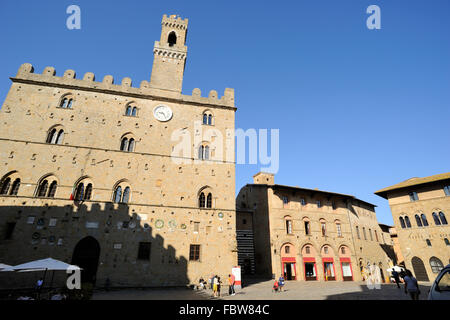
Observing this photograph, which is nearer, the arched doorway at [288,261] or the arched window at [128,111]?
the arched window at [128,111]

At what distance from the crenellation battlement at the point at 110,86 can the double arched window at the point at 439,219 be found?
81.7ft

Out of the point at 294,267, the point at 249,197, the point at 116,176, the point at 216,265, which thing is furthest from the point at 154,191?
the point at 294,267

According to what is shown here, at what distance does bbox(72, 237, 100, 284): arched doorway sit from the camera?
16922 mm

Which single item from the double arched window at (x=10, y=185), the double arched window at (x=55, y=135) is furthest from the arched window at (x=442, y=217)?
the double arched window at (x=10, y=185)

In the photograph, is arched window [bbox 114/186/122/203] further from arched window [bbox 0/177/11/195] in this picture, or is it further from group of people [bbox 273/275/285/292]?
group of people [bbox 273/275/285/292]

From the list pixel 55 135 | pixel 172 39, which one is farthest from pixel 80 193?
pixel 172 39

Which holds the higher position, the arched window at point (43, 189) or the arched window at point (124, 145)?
the arched window at point (124, 145)

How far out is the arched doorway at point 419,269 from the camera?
25.1 metres

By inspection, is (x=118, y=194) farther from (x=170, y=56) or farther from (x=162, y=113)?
(x=170, y=56)

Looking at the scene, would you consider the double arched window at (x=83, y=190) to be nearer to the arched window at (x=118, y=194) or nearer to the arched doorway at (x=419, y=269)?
the arched window at (x=118, y=194)

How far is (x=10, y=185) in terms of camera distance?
17812mm

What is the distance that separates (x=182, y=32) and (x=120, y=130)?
45.1 feet

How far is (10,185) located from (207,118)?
54.6 ft
